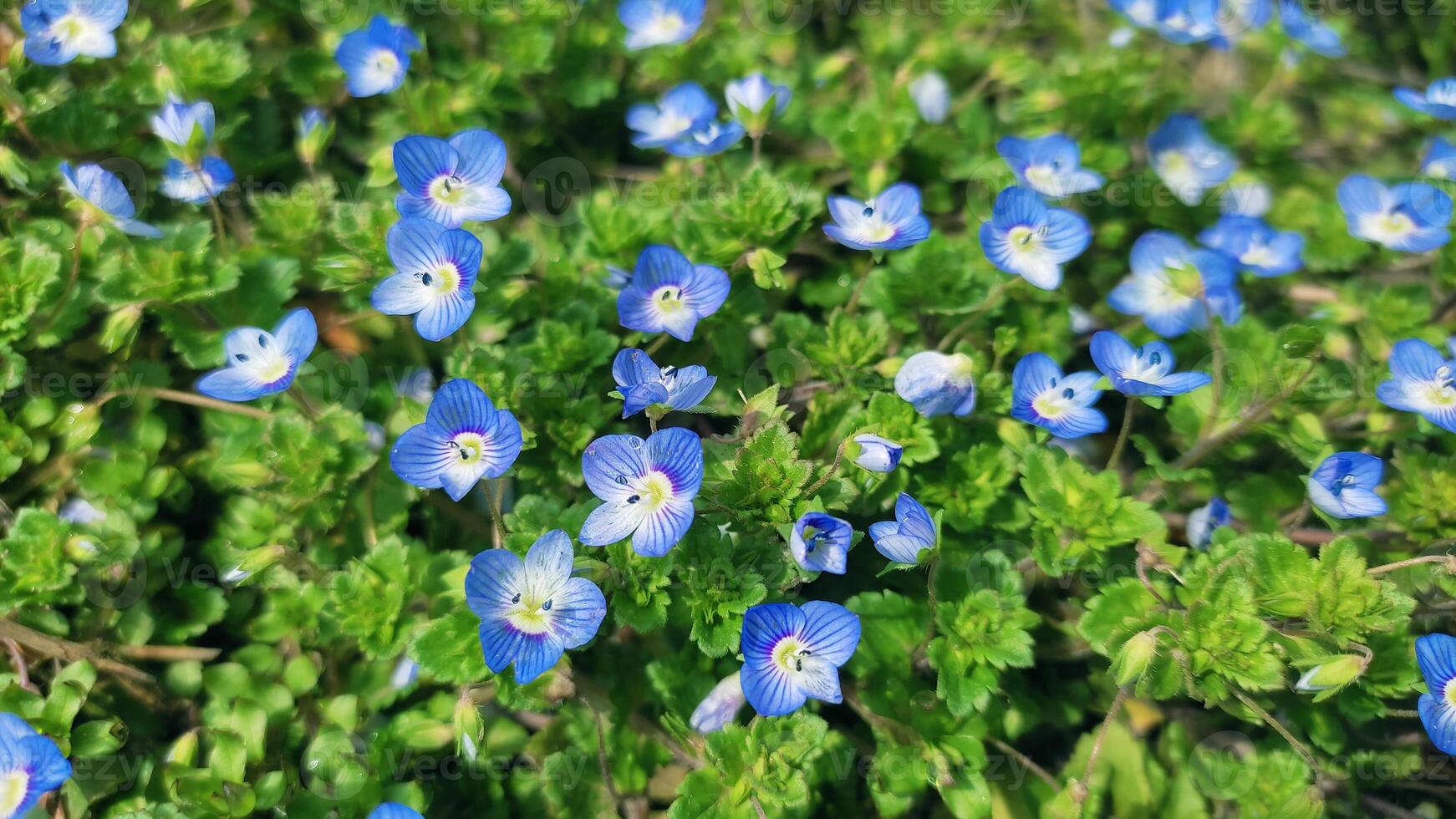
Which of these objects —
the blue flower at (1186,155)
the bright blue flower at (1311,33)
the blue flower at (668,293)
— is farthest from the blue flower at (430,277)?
the bright blue flower at (1311,33)

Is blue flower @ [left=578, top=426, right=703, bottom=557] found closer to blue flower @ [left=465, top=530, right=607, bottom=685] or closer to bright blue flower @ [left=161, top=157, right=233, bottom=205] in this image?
blue flower @ [left=465, top=530, right=607, bottom=685]

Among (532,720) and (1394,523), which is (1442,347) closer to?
(1394,523)

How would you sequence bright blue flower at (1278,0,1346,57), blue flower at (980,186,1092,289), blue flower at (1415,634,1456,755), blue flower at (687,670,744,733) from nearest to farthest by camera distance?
blue flower at (1415,634,1456,755), blue flower at (687,670,744,733), blue flower at (980,186,1092,289), bright blue flower at (1278,0,1346,57)

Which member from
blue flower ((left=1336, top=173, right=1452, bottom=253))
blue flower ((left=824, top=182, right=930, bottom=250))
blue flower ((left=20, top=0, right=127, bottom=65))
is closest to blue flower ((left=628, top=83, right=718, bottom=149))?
blue flower ((left=824, top=182, right=930, bottom=250))

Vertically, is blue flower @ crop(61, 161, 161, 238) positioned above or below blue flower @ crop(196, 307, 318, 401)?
above

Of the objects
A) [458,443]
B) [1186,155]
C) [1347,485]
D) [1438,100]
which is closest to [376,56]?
[458,443]

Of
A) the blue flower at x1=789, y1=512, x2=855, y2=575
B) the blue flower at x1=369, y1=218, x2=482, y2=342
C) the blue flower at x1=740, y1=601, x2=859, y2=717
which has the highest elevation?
the blue flower at x1=369, y1=218, x2=482, y2=342

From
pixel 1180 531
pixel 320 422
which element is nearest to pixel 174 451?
pixel 320 422
